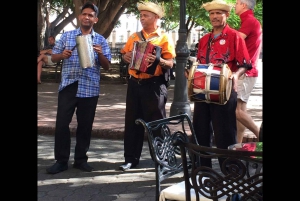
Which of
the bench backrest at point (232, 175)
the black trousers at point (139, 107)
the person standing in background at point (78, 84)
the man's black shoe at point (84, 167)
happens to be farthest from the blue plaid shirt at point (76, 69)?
the bench backrest at point (232, 175)

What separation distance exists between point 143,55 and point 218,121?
1.03 meters

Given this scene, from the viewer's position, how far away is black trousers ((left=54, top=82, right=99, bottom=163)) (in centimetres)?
585

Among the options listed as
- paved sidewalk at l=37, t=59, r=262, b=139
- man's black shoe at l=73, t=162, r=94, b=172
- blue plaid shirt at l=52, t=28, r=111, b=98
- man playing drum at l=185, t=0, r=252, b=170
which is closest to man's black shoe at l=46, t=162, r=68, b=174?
man's black shoe at l=73, t=162, r=94, b=172

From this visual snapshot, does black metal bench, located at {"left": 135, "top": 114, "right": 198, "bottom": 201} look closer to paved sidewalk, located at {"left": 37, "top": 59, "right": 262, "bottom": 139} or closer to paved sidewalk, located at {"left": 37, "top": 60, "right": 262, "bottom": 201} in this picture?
paved sidewalk, located at {"left": 37, "top": 60, "right": 262, "bottom": 201}

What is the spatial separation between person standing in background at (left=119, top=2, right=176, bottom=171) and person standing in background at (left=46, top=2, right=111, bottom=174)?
0.36m

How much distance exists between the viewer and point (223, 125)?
16.6ft

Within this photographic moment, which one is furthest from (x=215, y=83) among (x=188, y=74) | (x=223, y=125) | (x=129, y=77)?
(x=129, y=77)

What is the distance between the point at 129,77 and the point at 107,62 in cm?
32

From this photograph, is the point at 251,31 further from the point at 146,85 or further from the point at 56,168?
the point at 56,168

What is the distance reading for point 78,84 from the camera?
580cm

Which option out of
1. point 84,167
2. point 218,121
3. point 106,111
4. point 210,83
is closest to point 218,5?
point 210,83
